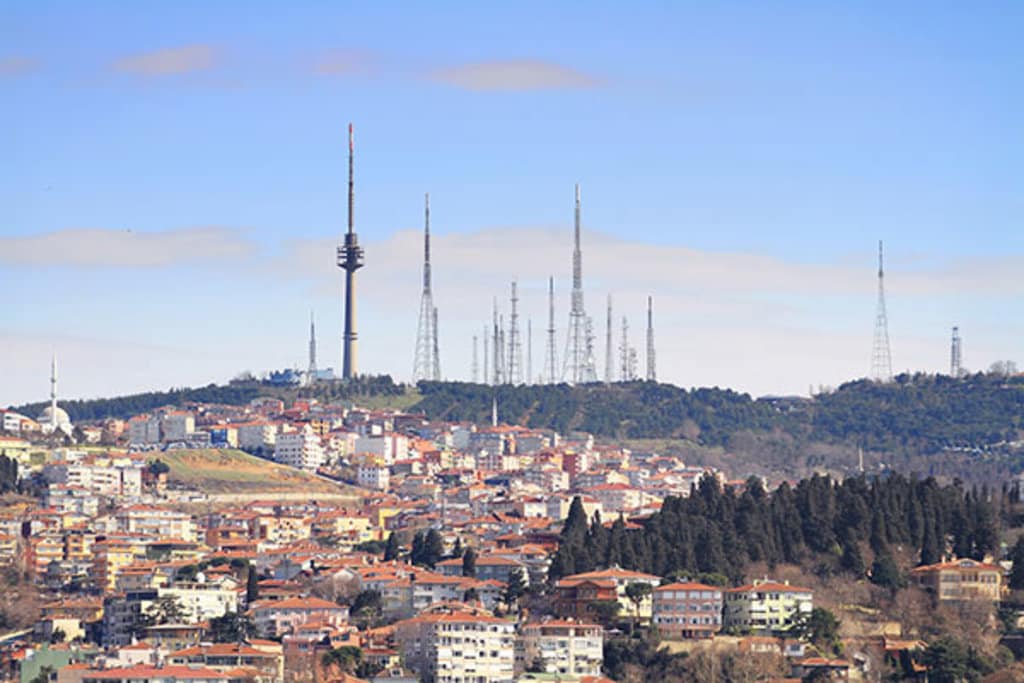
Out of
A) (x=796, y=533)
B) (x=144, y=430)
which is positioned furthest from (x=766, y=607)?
(x=144, y=430)

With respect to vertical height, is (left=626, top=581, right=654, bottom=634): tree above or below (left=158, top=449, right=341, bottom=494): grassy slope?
below

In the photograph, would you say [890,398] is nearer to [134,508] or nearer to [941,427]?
[941,427]

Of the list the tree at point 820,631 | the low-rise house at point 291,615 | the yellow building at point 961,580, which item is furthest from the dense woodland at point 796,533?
the low-rise house at point 291,615

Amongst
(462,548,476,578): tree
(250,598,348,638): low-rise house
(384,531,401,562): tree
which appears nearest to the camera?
(250,598,348,638): low-rise house

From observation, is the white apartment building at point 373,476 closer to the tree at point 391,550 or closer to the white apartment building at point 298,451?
the white apartment building at point 298,451

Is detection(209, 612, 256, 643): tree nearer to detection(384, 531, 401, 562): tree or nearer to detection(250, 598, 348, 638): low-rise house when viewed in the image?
detection(250, 598, 348, 638): low-rise house

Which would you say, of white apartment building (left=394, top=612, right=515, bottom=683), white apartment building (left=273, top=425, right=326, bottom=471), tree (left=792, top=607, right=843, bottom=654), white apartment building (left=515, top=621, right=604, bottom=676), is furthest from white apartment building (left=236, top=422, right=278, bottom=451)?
tree (left=792, top=607, right=843, bottom=654)
